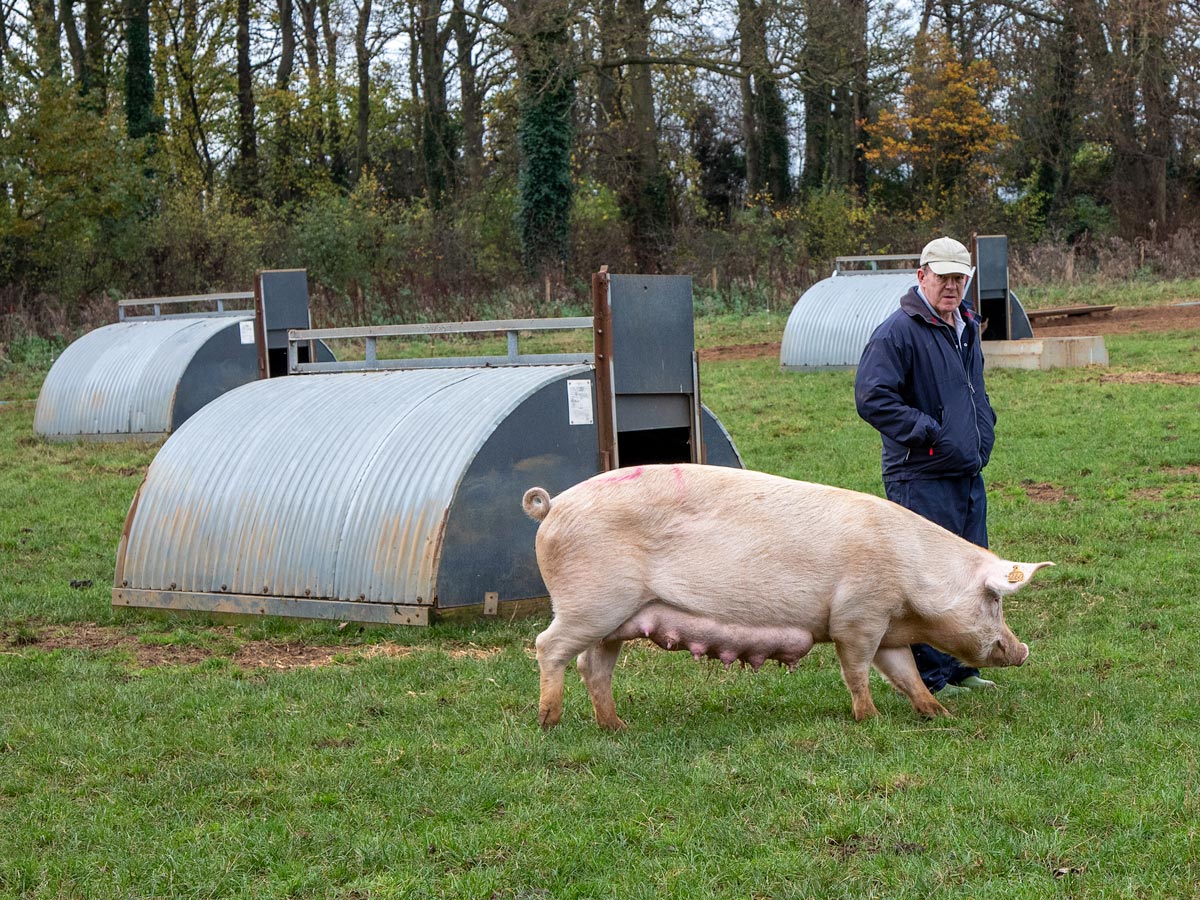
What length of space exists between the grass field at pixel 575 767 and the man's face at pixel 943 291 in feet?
6.21

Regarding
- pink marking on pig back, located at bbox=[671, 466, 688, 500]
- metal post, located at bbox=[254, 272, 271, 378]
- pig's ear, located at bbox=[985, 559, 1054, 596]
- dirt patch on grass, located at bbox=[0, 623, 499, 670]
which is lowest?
dirt patch on grass, located at bbox=[0, 623, 499, 670]

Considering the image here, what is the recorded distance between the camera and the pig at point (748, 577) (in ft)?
20.9

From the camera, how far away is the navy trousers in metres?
7.09

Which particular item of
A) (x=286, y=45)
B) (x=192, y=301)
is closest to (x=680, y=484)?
(x=192, y=301)

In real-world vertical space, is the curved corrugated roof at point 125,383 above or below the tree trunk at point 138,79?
below

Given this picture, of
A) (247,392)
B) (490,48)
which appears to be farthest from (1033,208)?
(247,392)

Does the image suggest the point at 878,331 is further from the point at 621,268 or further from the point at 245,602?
the point at 621,268

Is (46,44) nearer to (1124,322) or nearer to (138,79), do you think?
(138,79)

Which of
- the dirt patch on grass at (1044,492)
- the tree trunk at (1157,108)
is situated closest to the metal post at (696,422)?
the dirt patch on grass at (1044,492)

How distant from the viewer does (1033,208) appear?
43500 millimetres

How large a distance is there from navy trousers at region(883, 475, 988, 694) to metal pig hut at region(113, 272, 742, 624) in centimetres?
278

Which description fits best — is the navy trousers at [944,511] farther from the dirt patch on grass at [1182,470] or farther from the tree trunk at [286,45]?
the tree trunk at [286,45]

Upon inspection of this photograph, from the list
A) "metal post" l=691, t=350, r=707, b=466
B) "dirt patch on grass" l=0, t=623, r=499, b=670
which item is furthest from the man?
"metal post" l=691, t=350, r=707, b=466

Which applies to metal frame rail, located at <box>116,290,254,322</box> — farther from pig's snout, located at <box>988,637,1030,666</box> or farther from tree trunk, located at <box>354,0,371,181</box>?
tree trunk, located at <box>354,0,371,181</box>
